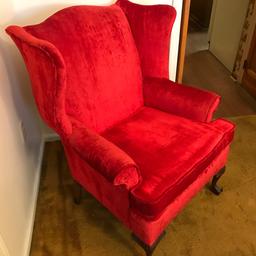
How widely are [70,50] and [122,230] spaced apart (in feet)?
2.93

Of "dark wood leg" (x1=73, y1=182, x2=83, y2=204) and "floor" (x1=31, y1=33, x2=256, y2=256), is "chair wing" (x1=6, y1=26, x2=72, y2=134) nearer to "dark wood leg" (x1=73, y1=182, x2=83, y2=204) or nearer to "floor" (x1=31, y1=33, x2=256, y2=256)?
"dark wood leg" (x1=73, y1=182, x2=83, y2=204)

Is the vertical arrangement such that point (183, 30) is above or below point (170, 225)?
above

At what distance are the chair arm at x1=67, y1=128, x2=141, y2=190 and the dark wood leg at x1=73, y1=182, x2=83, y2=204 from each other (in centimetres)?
45

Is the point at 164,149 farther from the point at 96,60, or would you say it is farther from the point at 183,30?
the point at 183,30

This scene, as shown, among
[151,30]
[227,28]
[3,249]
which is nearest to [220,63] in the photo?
[227,28]

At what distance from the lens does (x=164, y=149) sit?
1208 millimetres

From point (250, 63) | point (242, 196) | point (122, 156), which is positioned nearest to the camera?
point (122, 156)

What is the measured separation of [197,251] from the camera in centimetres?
132

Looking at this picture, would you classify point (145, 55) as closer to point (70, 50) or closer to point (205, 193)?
point (70, 50)

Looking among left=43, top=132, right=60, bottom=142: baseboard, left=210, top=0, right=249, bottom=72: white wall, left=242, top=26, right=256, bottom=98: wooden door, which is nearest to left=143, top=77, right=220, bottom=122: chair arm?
left=43, top=132, right=60, bottom=142: baseboard

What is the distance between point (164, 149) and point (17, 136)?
2.32 feet

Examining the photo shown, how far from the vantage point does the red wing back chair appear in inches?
41.1

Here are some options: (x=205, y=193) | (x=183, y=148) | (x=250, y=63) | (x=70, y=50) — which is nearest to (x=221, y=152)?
(x=183, y=148)

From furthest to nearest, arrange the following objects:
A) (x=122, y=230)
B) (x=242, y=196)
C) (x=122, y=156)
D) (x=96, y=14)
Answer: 1. (x=242, y=196)
2. (x=122, y=230)
3. (x=96, y=14)
4. (x=122, y=156)
